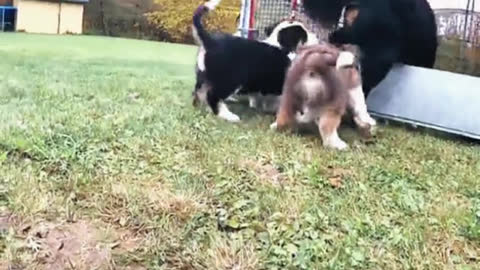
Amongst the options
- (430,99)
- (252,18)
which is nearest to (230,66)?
(252,18)

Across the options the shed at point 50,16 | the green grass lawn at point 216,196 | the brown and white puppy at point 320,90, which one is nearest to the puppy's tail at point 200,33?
the green grass lawn at point 216,196

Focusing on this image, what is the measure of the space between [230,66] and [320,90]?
916 millimetres

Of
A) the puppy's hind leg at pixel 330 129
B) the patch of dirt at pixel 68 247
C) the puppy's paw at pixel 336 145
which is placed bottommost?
the patch of dirt at pixel 68 247

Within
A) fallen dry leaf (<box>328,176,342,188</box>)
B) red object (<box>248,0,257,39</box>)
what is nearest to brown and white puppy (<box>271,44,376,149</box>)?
fallen dry leaf (<box>328,176,342,188</box>)

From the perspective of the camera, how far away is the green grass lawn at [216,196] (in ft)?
7.90

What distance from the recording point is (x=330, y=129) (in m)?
3.93

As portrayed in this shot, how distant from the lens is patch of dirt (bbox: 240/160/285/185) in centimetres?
314

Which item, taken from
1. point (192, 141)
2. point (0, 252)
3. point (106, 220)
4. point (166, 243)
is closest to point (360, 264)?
point (166, 243)

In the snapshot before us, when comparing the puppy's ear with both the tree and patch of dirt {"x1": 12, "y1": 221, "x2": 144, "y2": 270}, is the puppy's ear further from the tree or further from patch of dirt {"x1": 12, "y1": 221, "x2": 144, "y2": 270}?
the tree

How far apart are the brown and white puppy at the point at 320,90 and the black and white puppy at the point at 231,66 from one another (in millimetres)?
589

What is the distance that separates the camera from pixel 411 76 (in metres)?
4.80

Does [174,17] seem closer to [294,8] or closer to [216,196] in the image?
[294,8]

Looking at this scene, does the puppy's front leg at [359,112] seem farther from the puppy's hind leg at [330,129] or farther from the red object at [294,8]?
the red object at [294,8]

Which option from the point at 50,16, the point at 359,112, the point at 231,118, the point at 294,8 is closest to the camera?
the point at 359,112
